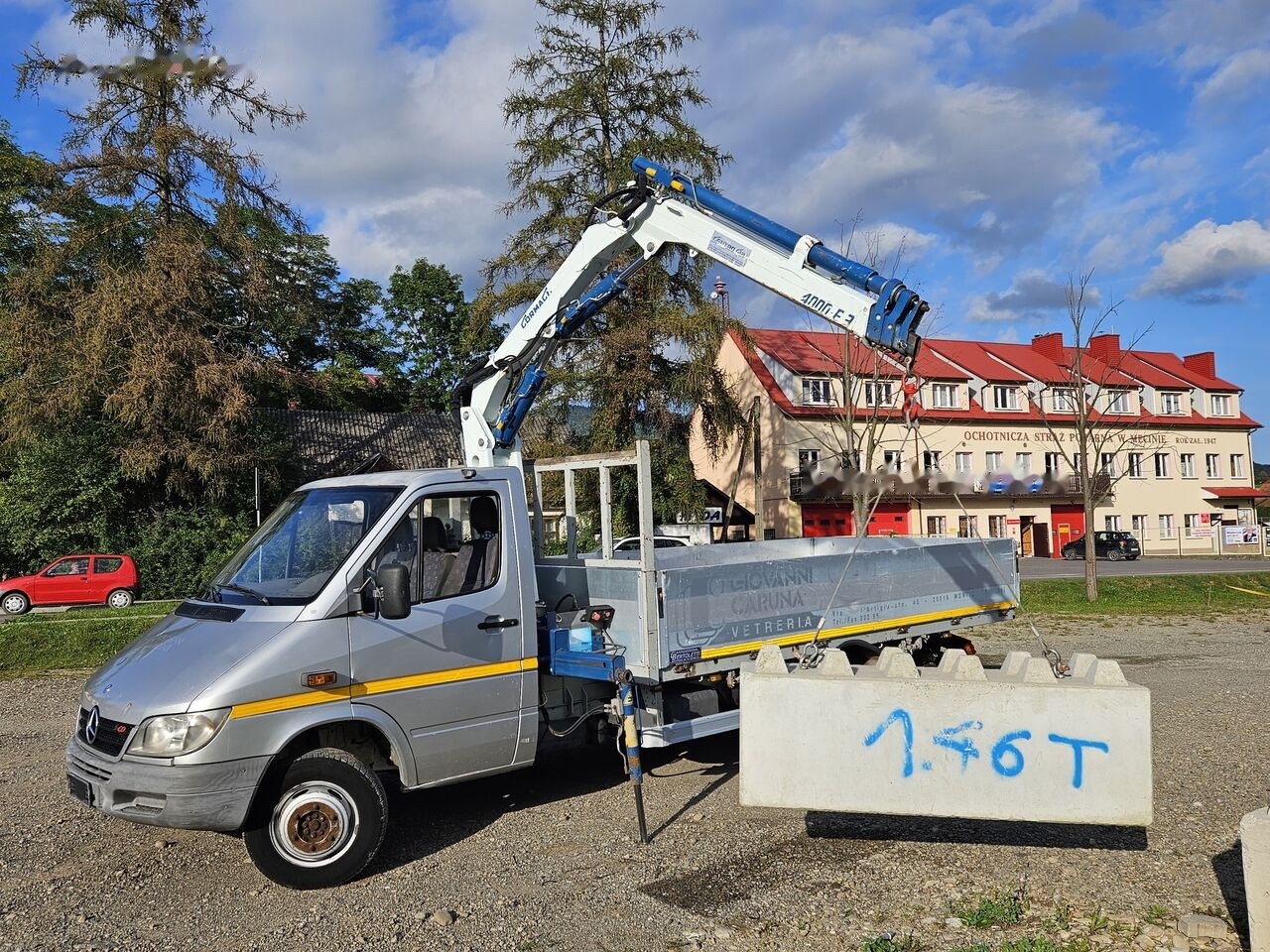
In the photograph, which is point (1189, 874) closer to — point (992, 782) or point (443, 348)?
point (992, 782)

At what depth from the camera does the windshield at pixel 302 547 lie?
19.4 ft

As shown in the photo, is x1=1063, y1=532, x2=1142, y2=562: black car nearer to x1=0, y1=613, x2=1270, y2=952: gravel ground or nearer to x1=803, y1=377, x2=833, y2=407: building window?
x1=803, y1=377, x2=833, y2=407: building window

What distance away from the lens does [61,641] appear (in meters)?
15.2

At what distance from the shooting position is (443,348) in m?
49.8

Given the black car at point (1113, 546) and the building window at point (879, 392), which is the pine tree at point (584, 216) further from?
the black car at point (1113, 546)

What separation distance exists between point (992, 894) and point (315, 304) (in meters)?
25.9

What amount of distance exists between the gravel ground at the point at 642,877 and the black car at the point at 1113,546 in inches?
1548

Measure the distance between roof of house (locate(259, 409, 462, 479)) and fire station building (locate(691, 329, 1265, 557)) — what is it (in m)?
10.1

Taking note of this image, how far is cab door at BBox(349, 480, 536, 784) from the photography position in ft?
19.1

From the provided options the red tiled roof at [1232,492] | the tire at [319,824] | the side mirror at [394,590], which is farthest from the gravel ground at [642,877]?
the red tiled roof at [1232,492]

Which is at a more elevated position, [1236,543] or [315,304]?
[315,304]

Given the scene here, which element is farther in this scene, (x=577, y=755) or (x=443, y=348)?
(x=443, y=348)

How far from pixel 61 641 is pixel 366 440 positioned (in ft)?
67.1

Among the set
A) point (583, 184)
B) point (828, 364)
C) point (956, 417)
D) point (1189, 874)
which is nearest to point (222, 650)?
point (1189, 874)
